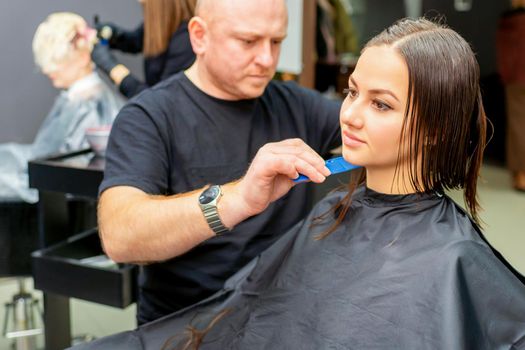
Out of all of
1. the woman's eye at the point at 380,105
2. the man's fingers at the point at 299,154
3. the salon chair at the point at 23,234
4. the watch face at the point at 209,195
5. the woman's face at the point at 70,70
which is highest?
the woman's eye at the point at 380,105

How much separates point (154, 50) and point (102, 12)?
1.23 ft

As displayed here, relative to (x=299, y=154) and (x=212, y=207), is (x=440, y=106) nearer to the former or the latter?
(x=299, y=154)

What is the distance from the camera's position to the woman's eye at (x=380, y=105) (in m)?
1.10

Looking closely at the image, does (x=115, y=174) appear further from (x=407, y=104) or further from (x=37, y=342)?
(x=37, y=342)

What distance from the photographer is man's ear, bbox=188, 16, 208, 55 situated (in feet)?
5.22

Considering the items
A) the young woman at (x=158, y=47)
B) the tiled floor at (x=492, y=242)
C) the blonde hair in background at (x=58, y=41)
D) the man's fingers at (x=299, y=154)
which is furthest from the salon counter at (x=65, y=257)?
the man's fingers at (x=299, y=154)

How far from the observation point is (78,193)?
205 centimetres

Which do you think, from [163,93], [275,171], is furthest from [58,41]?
[275,171]

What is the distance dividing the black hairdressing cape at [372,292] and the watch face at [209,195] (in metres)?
0.23

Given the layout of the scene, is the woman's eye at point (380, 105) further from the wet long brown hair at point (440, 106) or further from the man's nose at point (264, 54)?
the man's nose at point (264, 54)

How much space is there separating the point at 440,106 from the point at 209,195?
464 mm

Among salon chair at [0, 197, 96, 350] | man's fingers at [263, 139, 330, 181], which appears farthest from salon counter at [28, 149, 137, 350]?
man's fingers at [263, 139, 330, 181]

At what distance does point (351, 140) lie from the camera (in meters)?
1.16

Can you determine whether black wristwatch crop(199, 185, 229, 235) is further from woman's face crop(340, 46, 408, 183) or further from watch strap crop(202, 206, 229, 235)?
woman's face crop(340, 46, 408, 183)
